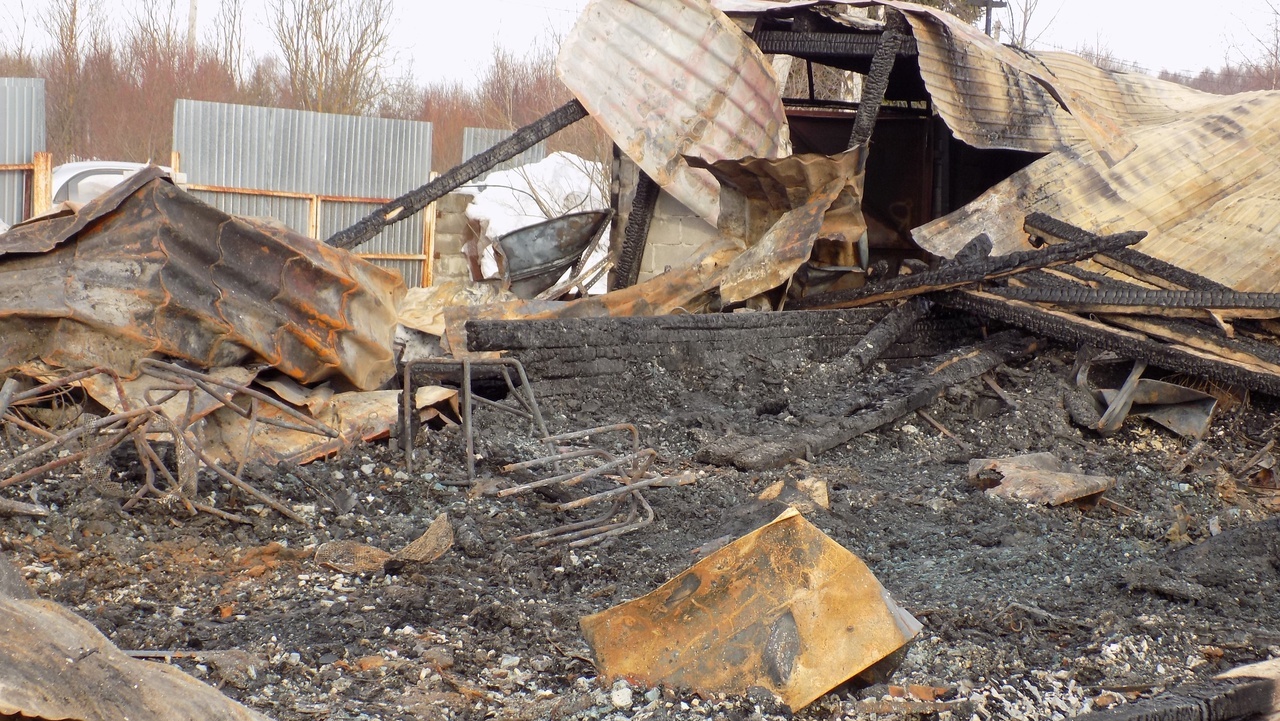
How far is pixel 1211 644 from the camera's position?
3.45 metres

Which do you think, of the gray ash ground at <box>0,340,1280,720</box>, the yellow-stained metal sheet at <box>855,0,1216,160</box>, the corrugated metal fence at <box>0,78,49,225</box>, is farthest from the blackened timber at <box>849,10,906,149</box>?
the corrugated metal fence at <box>0,78,49,225</box>

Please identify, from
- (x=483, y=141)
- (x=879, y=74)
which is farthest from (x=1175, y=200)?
(x=483, y=141)

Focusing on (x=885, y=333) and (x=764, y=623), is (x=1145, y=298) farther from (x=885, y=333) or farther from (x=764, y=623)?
(x=764, y=623)

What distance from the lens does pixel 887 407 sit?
6781 mm

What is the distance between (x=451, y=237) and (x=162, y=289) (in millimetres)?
11688

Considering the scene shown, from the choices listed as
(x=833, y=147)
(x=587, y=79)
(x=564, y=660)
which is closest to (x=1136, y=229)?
(x=833, y=147)

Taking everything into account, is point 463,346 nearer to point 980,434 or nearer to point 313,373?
point 313,373

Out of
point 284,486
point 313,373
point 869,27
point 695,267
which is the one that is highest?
point 869,27

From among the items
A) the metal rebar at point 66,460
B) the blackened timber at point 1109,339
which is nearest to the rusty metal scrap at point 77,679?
the metal rebar at point 66,460

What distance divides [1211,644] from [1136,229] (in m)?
6.03

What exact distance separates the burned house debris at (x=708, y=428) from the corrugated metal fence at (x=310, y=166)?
5223 millimetres

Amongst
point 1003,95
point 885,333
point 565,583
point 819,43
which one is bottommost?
point 565,583

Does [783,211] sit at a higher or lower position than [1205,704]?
higher

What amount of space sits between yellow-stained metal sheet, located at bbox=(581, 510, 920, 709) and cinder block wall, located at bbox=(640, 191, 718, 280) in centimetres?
712
